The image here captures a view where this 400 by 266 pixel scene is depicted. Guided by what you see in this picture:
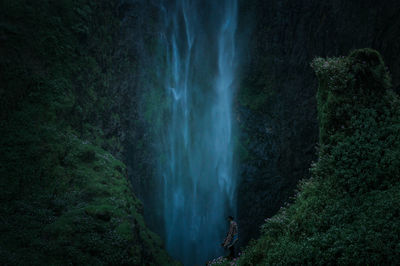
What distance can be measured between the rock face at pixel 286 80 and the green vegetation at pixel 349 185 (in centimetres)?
614

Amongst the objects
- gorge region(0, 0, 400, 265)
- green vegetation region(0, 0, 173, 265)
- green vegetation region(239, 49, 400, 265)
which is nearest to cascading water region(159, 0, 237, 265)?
gorge region(0, 0, 400, 265)

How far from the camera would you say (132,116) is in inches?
660

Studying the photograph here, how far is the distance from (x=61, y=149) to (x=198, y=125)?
46.2 feet

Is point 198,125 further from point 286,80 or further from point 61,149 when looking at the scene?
point 61,149

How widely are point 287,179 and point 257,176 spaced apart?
2.40 metres

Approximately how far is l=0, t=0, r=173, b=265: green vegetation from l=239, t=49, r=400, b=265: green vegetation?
4.64 m

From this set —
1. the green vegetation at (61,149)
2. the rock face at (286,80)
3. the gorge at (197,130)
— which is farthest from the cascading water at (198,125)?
the green vegetation at (61,149)

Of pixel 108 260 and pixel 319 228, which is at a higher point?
pixel 319 228

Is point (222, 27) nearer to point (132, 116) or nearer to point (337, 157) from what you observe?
point (132, 116)

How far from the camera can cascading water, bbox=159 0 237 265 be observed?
21.2m

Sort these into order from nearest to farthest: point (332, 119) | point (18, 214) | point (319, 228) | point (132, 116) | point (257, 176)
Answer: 1. point (319, 228)
2. point (18, 214)
3. point (332, 119)
4. point (132, 116)
5. point (257, 176)

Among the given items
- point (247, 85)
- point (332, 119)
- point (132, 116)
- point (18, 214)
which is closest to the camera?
point (18, 214)

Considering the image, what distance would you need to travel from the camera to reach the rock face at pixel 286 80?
47.1 feet

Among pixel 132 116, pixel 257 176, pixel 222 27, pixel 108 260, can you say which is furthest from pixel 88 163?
pixel 222 27
